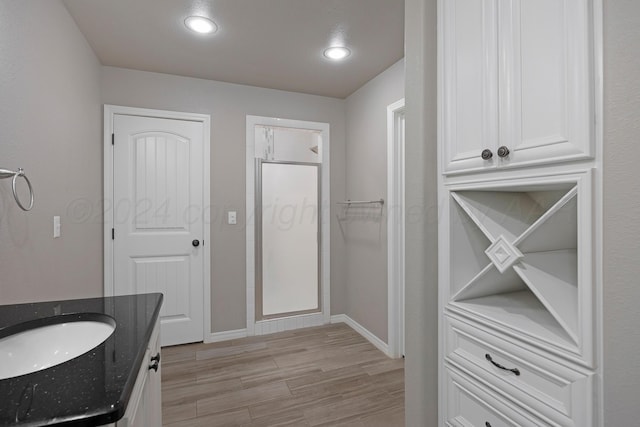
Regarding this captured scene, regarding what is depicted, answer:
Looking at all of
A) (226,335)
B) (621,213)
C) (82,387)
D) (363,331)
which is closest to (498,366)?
(621,213)

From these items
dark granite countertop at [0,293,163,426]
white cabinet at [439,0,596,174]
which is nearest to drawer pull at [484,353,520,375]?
white cabinet at [439,0,596,174]

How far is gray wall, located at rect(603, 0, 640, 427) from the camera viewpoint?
2.31 ft

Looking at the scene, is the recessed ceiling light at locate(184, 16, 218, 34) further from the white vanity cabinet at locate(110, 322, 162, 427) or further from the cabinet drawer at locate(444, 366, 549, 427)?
the cabinet drawer at locate(444, 366, 549, 427)

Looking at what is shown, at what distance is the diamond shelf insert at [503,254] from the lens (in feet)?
3.13

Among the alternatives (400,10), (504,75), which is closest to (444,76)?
(504,75)

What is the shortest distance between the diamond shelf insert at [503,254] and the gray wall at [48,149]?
6.43 ft

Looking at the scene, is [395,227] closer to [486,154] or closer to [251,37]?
[486,154]

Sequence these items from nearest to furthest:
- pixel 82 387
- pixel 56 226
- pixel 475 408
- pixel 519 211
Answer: pixel 82 387, pixel 475 408, pixel 519 211, pixel 56 226

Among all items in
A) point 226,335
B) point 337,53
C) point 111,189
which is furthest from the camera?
point 226,335

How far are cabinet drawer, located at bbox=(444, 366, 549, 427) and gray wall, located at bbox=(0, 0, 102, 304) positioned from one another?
74.5 inches

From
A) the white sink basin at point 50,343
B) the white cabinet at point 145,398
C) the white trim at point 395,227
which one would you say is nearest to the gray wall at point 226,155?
the white trim at point 395,227

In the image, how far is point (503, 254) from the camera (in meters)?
0.99

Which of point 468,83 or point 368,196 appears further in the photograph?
point 368,196

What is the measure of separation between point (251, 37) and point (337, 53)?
0.69 m
